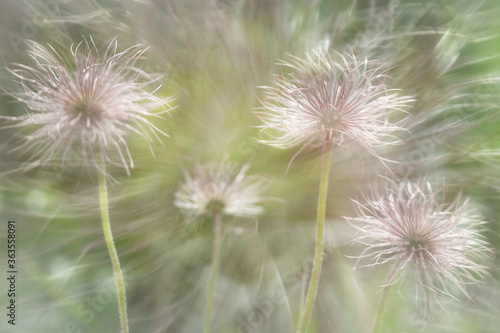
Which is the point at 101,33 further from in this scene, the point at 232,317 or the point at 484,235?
the point at 484,235

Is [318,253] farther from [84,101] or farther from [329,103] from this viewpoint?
[84,101]

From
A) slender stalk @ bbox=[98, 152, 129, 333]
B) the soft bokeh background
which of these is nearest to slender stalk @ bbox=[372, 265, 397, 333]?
the soft bokeh background

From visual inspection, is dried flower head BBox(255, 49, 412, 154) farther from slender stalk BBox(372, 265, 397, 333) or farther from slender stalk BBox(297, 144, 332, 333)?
slender stalk BBox(372, 265, 397, 333)

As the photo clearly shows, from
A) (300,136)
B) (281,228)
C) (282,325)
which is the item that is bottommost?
(282,325)

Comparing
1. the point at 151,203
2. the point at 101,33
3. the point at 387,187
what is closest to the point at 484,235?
the point at 387,187

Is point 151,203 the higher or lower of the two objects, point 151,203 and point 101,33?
the lower

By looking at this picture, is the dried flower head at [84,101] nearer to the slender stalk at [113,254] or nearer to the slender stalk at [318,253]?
the slender stalk at [113,254]
